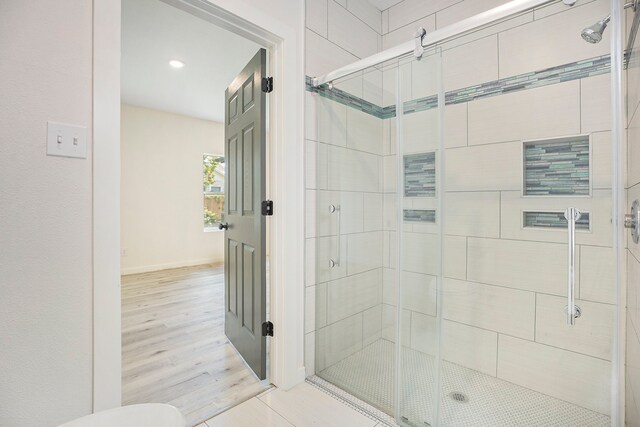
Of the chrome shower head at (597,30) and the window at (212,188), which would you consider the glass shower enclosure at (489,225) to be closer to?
the chrome shower head at (597,30)

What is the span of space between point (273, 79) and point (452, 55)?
3.20 ft

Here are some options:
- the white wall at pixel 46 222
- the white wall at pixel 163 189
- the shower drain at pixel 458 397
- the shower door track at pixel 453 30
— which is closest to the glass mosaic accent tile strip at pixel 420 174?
the shower door track at pixel 453 30

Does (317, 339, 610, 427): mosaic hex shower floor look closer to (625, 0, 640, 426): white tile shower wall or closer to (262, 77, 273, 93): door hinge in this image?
(625, 0, 640, 426): white tile shower wall

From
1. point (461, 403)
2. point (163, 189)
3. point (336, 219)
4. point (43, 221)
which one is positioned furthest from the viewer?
point (163, 189)

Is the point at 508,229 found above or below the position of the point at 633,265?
above

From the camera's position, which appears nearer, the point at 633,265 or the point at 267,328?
the point at 633,265

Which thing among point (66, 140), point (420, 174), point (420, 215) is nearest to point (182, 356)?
point (66, 140)

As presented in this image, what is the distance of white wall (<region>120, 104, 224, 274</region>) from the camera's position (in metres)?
4.82

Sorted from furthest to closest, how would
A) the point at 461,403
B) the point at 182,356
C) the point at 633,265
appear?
the point at 182,356, the point at 461,403, the point at 633,265

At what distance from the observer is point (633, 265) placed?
45.6 inches

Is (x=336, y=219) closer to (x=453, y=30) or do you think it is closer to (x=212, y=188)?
(x=453, y=30)

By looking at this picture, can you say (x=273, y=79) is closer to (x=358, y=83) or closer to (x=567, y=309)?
(x=358, y=83)

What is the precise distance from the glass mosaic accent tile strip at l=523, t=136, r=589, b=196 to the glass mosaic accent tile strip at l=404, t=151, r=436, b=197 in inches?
20.7

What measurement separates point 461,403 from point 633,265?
3.28 ft
